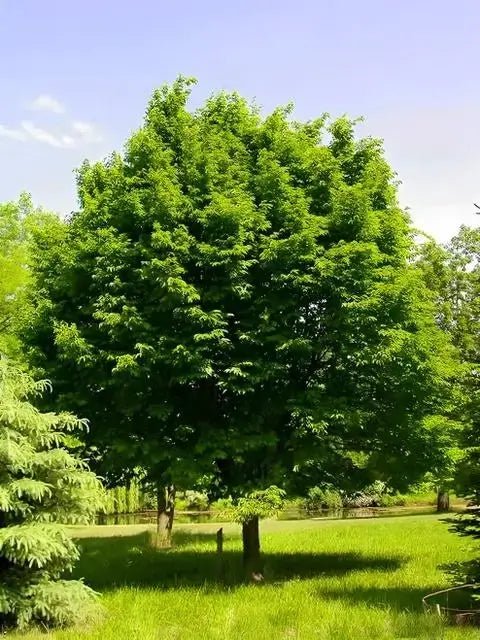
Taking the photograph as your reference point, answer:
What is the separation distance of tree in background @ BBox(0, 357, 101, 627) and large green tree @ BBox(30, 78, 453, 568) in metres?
2.83

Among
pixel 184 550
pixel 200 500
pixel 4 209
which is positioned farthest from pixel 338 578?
pixel 200 500

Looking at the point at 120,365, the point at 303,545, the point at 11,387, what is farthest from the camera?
the point at 303,545

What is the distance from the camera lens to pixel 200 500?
150ft

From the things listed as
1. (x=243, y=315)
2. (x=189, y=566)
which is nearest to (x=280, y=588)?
(x=189, y=566)

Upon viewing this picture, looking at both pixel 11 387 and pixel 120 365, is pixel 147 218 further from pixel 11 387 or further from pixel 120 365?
pixel 11 387

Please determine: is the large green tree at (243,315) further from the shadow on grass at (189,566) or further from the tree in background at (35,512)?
the tree in background at (35,512)

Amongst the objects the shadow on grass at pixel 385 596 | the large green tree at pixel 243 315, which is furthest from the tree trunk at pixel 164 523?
the shadow on grass at pixel 385 596

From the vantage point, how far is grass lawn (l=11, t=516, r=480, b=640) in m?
10.4

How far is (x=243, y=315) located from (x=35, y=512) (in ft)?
21.3

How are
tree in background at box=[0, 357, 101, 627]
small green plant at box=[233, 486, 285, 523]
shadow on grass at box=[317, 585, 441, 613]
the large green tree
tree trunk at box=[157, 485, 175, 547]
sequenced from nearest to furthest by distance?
tree in background at box=[0, 357, 101, 627]
shadow on grass at box=[317, 585, 441, 613]
small green plant at box=[233, 486, 285, 523]
the large green tree
tree trunk at box=[157, 485, 175, 547]

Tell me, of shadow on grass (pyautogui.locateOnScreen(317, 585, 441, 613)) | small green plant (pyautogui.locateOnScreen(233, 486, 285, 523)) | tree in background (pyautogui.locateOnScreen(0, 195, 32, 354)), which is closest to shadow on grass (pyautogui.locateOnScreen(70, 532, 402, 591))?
small green plant (pyautogui.locateOnScreen(233, 486, 285, 523))

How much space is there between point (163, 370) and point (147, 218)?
3.51 meters

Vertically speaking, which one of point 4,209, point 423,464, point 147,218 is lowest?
point 423,464

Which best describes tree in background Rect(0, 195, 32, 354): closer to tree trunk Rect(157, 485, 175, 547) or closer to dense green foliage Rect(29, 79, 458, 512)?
tree trunk Rect(157, 485, 175, 547)
